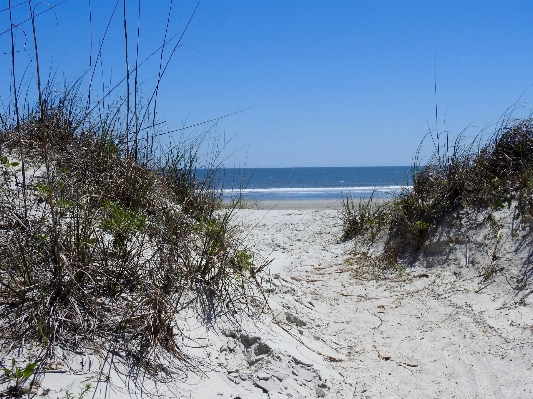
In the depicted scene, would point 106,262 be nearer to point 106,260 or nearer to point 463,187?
point 106,260

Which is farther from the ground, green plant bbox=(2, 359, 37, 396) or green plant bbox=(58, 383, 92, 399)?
green plant bbox=(2, 359, 37, 396)

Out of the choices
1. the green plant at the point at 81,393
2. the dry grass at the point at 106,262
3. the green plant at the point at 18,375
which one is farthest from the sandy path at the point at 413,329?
the green plant at the point at 18,375

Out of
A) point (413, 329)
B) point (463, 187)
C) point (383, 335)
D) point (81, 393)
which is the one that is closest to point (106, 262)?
point (81, 393)

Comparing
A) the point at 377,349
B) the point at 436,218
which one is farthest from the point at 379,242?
the point at 377,349

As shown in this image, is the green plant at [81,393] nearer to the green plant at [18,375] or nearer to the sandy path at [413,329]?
the green plant at [18,375]

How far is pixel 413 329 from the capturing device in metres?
4.57

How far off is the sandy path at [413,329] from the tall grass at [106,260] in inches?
33.3

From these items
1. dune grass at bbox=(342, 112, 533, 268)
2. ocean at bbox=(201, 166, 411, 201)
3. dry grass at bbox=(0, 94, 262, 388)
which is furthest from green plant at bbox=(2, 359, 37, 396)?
dune grass at bbox=(342, 112, 533, 268)

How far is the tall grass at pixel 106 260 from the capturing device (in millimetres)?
2791

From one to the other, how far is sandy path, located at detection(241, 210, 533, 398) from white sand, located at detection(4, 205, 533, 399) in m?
0.01

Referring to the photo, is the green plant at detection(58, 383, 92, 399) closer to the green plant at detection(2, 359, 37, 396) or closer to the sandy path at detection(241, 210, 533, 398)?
the green plant at detection(2, 359, 37, 396)

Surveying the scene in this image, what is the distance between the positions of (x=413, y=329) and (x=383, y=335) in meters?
0.32

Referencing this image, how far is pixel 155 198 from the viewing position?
4.64 meters

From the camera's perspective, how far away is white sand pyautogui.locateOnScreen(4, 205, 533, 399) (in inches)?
126
